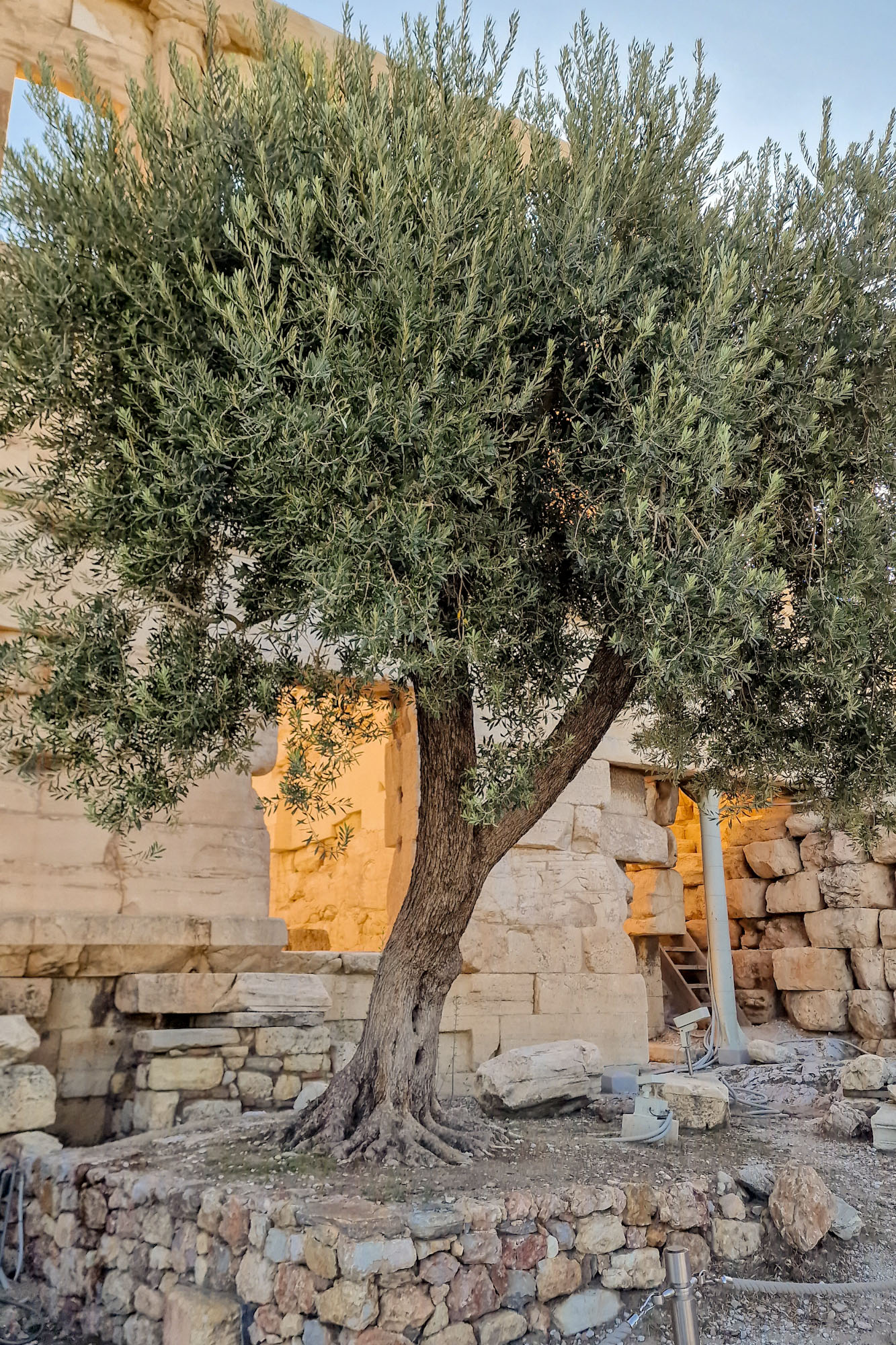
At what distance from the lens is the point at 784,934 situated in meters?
13.3

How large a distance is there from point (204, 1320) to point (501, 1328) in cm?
131

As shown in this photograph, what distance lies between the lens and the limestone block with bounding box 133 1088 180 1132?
6.64 metres

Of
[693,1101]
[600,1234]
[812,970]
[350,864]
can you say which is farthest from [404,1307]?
[812,970]

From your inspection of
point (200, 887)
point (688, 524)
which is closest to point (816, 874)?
point (200, 887)

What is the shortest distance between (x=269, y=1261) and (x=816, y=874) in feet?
33.4

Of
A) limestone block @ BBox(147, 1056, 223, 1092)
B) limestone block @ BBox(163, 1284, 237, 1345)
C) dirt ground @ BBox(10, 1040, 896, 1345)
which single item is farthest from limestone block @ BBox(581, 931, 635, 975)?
limestone block @ BBox(163, 1284, 237, 1345)

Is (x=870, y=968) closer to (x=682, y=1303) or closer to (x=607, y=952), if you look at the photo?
(x=607, y=952)

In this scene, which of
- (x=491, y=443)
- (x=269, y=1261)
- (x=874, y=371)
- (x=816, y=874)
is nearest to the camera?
(x=269, y=1261)

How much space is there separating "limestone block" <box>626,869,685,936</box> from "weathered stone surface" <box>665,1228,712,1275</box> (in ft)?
23.7

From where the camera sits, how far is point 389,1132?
5289 millimetres

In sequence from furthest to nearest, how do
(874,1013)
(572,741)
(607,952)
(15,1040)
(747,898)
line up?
1. (747,898)
2. (874,1013)
3. (607,952)
4. (15,1040)
5. (572,741)

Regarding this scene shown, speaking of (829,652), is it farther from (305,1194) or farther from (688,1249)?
(305,1194)

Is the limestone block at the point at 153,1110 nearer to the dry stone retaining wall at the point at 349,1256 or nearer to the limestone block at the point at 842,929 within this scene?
the dry stone retaining wall at the point at 349,1256

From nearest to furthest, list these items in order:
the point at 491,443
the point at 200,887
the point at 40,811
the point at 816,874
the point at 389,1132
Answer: the point at 491,443 → the point at 389,1132 → the point at 40,811 → the point at 200,887 → the point at 816,874
